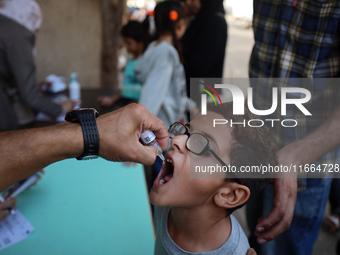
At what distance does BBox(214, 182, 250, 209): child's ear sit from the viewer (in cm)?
109

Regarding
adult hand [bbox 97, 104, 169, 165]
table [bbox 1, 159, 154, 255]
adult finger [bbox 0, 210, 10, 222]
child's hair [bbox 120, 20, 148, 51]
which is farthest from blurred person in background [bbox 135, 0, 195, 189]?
adult hand [bbox 97, 104, 169, 165]

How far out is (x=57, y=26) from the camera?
4.28 meters

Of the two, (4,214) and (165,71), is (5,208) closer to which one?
(4,214)

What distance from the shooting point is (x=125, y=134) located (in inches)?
37.3

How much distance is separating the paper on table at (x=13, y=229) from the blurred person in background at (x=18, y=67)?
1125 mm

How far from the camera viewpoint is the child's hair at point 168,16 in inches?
99.3

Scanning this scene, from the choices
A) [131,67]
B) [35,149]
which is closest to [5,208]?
[35,149]

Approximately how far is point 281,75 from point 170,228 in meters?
0.86

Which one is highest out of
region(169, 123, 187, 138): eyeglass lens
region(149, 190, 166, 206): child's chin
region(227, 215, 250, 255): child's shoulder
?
region(169, 123, 187, 138): eyeglass lens

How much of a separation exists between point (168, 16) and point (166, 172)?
67.7 inches

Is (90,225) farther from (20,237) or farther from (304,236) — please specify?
(304,236)

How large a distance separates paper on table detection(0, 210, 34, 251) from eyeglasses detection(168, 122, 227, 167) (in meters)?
0.87

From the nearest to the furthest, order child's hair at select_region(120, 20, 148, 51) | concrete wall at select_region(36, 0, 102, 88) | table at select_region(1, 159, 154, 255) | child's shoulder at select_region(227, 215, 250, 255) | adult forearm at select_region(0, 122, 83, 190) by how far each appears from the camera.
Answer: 1. adult forearm at select_region(0, 122, 83, 190)
2. child's shoulder at select_region(227, 215, 250, 255)
3. table at select_region(1, 159, 154, 255)
4. child's hair at select_region(120, 20, 148, 51)
5. concrete wall at select_region(36, 0, 102, 88)

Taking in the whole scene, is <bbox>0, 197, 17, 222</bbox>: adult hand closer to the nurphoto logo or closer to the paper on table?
the paper on table
